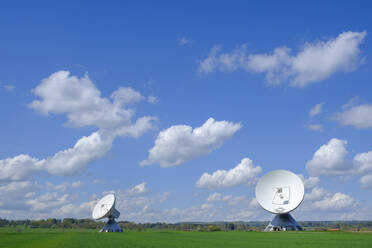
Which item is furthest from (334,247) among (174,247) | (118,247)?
(118,247)

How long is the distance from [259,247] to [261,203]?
51766 millimetres

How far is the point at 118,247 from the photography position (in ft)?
167

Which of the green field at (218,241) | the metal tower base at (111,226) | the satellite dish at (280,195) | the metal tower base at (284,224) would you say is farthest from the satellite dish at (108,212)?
the metal tower base at (284,224)

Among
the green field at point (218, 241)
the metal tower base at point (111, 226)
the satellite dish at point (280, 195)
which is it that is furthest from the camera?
the metal tower base at point (111, 226)

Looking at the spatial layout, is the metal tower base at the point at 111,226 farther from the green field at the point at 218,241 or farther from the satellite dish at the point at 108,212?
the green field at the point at 218,241

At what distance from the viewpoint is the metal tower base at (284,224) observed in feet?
317

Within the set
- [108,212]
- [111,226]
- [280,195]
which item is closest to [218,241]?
[280,195]

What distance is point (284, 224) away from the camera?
3829 inches

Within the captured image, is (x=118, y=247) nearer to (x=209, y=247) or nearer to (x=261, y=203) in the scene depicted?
(x=209, y=247)

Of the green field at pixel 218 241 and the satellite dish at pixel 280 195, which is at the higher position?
the satellite dish at pixel 280 195

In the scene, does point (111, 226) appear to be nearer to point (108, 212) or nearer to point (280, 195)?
point (108, 212)

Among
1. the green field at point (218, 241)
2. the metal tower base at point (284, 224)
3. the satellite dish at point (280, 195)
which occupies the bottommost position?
the green field at point (218, 241)

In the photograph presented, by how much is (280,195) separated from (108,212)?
179 feet

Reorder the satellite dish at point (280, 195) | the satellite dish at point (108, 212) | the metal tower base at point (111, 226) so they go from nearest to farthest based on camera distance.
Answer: the satellite dish at point (280, 195) < the satellite dish at point (108, 212) < the metal tower base at point (111, 226)
